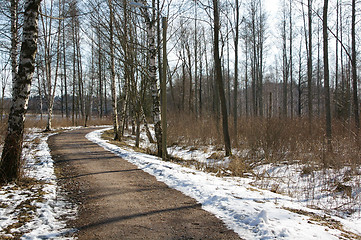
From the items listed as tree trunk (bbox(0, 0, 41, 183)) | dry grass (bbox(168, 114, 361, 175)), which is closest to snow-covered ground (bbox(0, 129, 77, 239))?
tree trunk (bbox(0, 0, 41, 183))

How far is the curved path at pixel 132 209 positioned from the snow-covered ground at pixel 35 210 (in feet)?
0.81

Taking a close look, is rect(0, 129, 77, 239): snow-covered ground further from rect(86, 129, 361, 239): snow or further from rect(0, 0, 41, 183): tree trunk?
rect(86, 129, 361, 239): snow

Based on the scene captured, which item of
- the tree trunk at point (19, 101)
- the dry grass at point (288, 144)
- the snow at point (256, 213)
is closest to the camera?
the snow at point (256, 213)

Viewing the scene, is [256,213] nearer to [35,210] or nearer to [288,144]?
[35,210]

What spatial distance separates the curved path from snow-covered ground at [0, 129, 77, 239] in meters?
0.25

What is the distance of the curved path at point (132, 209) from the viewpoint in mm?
3396

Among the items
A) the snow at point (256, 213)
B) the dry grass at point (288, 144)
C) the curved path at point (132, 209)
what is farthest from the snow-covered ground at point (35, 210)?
the dry grass at point (288, 144)

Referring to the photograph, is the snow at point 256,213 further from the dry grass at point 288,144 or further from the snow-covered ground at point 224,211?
the dry grass at point 288,144

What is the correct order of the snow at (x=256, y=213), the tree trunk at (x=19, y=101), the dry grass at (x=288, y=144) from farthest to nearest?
the dry grass at (x=288, y=144)
the tree trunk at (x=19, y=101)
the snow at (x=256, y=213)

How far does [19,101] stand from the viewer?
5281mm

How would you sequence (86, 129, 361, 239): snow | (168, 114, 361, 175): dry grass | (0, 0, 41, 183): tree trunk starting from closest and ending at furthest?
(86, 129, 361, 239): snow
(0, 0, 41, 183): tree trunk
(168, 114, 361, 175): dry grass

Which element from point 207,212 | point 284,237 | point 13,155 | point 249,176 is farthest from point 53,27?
point 284,237

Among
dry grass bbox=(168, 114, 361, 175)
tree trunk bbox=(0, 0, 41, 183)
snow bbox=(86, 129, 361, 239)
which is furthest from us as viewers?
dry grass bbox=(168, 114, 361, 175)

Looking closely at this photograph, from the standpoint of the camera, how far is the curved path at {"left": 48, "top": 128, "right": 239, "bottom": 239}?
11.1ft
